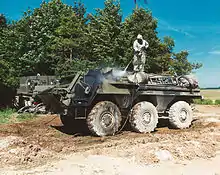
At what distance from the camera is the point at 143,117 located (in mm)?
9289

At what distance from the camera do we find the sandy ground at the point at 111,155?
5246 millimetres

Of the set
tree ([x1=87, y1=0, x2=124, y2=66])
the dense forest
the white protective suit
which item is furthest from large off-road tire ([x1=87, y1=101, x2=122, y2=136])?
tree ([x1=87, y1=0, x2=124, y2=66])

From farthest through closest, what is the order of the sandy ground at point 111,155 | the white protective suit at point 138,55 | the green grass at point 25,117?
the green grass at point 25,117
the white protective suit at point 138,55
the sandy ground at point 111,155

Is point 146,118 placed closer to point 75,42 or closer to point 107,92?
point 107,92

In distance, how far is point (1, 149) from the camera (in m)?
6.56

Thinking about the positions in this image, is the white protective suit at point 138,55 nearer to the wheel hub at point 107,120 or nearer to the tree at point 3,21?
the wheel hub at point 107,120

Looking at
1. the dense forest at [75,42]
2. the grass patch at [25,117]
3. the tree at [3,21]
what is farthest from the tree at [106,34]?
the grass patch at [25,117]

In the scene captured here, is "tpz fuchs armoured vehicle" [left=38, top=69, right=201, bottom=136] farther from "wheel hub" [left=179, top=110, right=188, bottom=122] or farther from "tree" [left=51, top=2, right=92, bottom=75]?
"tree" [left=51, top=2, right=92, bottom=75]

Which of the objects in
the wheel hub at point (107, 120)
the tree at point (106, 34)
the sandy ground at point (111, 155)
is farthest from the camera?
the tree at point (106, 34)

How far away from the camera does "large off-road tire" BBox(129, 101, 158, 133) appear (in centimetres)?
914

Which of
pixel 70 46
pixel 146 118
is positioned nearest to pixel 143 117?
pixel 146 118

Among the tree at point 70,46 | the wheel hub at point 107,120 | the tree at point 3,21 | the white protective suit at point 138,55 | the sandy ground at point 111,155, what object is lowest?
the sandy ground at point 111,155

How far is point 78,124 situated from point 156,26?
17.2 metres

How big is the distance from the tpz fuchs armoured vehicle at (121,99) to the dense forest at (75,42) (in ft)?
31.2
